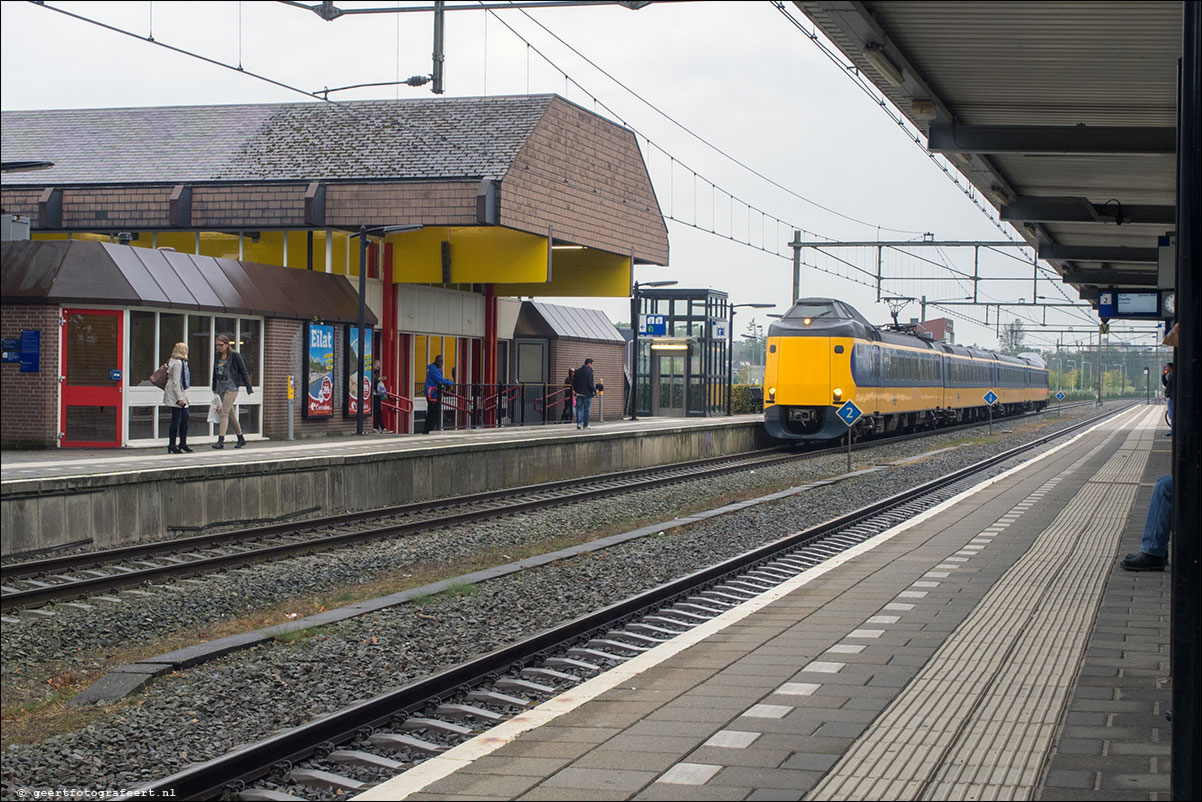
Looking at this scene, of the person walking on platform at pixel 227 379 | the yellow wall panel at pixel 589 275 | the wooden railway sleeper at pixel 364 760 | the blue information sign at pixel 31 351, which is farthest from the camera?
the yellow wall panel at pixel 589 275

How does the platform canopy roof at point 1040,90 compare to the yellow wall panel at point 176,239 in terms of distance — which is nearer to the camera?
the platform canopy roof at point 1040,90

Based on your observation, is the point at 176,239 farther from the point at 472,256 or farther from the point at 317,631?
the point at 317,631

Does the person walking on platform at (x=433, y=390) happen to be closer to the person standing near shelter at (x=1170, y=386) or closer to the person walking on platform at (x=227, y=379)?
the person walking on platform at (x=227, y=379)

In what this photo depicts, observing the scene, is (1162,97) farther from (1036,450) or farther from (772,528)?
(1036,450)

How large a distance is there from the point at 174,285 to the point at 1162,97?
50.0ft

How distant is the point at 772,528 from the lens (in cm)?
1579

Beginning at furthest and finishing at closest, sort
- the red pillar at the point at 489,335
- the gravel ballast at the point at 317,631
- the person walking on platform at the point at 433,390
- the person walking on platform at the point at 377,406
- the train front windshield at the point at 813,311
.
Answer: the red pillar at the point at 489,335 < the train front windshield at the point at 813,311 < the person walking on platform at the point at 377,406 < the person walking on platform at the point at 433,390 < the gravel ballast at the point at 317,631

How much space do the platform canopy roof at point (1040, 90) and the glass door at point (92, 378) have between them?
12612 millimetres

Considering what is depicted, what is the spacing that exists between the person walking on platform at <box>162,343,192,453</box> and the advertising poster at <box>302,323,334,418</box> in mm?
6060

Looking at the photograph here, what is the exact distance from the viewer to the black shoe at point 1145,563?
10930mm

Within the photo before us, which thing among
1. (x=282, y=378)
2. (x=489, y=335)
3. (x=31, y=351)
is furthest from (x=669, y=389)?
(x=31, y=351)

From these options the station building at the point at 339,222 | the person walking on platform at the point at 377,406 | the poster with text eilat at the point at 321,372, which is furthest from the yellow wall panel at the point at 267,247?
the poster with text eilat at the point at 321,372

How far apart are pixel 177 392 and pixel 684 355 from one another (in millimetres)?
24416

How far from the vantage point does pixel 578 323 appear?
40375 mm
